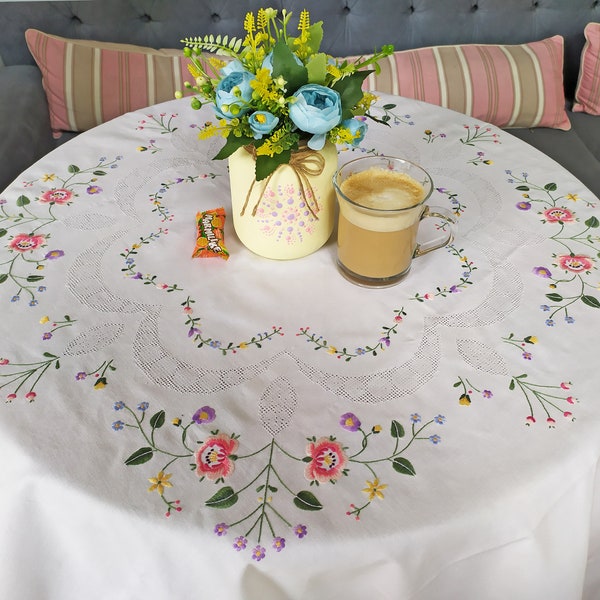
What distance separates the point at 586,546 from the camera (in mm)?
829

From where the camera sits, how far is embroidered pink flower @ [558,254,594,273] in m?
1.03

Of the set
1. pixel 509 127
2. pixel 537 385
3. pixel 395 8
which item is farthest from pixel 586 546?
pixel 395 8

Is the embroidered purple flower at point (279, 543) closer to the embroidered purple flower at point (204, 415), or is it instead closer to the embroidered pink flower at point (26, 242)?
the embroidered purple flower at point (204, 415)

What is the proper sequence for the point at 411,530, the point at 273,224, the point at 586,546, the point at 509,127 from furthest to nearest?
the point at 509,127
the point at 273,224
the point at 586,546
the point at 411,530

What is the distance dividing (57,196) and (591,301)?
100 centimetres

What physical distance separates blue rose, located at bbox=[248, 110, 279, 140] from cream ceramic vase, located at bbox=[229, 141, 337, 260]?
0.08 meters

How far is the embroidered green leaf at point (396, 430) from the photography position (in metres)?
0.78

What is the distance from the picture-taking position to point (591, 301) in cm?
97

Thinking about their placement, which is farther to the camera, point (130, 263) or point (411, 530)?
point (130, 263)

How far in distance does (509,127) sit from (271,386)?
165 cm

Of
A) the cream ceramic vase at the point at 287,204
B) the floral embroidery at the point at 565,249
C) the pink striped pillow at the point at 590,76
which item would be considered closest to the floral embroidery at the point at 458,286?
the floral embroidery at the point at 565,249

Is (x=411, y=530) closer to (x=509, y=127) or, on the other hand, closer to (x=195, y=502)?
(x=195, y=502)

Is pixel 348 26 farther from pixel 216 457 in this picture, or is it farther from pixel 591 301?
pixel 216 457

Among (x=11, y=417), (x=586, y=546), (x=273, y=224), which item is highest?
(x=273, y=224)
